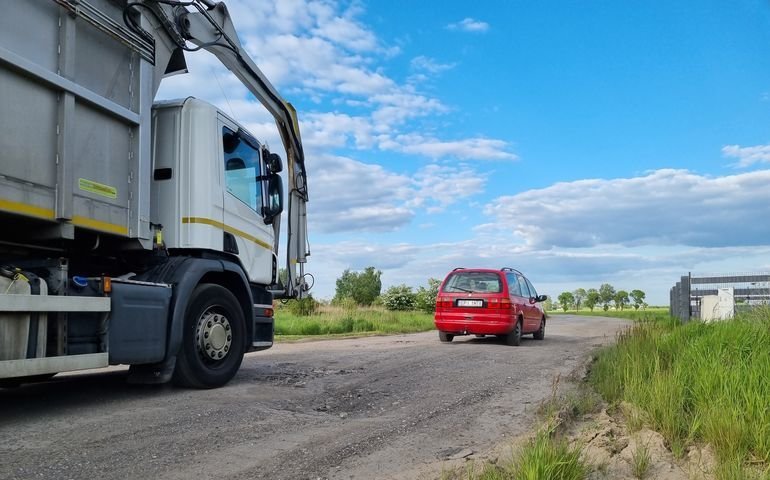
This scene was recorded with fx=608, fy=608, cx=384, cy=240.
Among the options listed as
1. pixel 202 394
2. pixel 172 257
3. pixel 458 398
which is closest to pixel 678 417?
pixel 458 398

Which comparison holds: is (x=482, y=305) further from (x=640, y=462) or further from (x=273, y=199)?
(x=640, y=462)

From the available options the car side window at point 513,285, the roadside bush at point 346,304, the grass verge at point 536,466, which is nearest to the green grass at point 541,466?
the grass verge at point 536,466

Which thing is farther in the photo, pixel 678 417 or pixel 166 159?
pixel 166 159

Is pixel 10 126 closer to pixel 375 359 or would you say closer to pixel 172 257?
pixel 172 257

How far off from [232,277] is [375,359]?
3.39m

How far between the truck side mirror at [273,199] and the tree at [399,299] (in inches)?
1242

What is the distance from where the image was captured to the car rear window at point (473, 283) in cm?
1332

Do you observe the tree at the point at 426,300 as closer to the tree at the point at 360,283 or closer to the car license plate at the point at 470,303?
the tree at the point at 360,283

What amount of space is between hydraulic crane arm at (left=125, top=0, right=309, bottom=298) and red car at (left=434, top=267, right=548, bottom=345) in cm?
468

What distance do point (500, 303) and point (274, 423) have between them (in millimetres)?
8399

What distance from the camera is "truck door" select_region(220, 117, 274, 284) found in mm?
7336

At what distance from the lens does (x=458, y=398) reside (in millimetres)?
6590

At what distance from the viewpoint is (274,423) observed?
5352 mm

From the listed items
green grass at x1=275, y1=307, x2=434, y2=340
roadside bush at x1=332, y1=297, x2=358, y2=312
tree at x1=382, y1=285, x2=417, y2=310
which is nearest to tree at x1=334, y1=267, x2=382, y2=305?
tree at x1=382, y1=285, x2=417, y2=310
